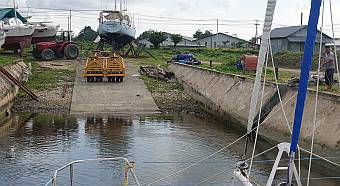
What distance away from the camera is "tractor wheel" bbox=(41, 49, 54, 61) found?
47781mm

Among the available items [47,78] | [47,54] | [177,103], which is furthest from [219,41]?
[177,103]

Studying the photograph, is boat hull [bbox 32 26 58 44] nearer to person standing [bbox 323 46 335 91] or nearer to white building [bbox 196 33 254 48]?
person standing [bbox 323 46 335 91]

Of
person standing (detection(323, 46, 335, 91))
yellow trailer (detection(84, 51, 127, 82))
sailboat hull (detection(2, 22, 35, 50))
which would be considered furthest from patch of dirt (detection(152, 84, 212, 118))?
sailboat hull (detection(2, 22, 35, 50))

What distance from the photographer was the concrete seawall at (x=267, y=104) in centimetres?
1608

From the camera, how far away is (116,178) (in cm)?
1452

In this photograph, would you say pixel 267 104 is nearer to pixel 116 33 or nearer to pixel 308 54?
pixel 308 54

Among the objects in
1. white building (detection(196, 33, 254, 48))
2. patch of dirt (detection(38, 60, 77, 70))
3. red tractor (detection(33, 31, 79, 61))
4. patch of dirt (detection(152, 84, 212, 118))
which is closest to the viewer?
patch of dirt (detection(152, 84, 212, 118))

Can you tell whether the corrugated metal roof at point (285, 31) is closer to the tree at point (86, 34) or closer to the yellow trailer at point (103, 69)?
the yellow trailer at point (103, 69)

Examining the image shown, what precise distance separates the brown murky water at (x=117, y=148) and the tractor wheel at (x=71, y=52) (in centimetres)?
2329

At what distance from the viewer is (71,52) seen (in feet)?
163

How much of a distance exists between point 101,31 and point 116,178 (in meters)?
43.7

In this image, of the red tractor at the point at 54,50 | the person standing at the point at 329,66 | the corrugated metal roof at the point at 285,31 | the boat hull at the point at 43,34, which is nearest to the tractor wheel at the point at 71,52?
the red tractor at the point at 54,50

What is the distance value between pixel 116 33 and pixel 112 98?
1052 inches

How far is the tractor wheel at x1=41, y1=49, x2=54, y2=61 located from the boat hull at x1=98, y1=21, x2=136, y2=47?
9467 mm
